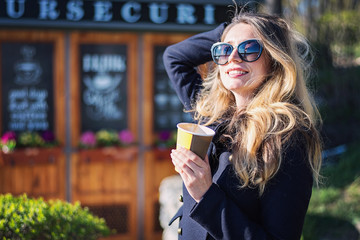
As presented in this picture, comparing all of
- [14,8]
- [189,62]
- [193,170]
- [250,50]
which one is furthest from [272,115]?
[14,8]

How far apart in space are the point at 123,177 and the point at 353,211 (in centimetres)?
264

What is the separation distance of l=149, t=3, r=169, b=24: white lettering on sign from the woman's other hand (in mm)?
3497

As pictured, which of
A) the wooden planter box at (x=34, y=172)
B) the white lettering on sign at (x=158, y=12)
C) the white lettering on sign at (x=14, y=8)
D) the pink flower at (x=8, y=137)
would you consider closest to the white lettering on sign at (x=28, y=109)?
the pink flower at (x=8, y=137)

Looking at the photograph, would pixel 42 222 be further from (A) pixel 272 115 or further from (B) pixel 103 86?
(B) pixel 103 86

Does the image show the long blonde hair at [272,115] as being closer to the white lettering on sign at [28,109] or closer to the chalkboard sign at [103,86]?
the chalkboard sign at [103,86]

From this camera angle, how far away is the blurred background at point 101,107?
4.66 metres

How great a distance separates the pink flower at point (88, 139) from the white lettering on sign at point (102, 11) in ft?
4.20

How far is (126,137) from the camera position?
4.93m

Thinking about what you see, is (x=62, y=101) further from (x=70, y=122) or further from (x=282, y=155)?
(x=282, y=155)

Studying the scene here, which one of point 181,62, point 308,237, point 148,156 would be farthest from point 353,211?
point 181,62

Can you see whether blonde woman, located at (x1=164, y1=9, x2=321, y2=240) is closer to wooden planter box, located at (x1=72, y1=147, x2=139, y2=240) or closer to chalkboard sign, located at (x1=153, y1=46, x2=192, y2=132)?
wooden planter box, located at (x1=72, y1=147, x2=139, y2=240)

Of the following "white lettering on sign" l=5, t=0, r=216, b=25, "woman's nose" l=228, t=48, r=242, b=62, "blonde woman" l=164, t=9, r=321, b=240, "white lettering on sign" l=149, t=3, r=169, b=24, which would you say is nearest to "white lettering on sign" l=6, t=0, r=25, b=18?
"white lettering on sign" l=5, t=0, r=216, b=25

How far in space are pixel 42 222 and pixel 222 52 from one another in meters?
1.37

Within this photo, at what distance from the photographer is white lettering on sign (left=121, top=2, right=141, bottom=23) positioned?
4.72 m
